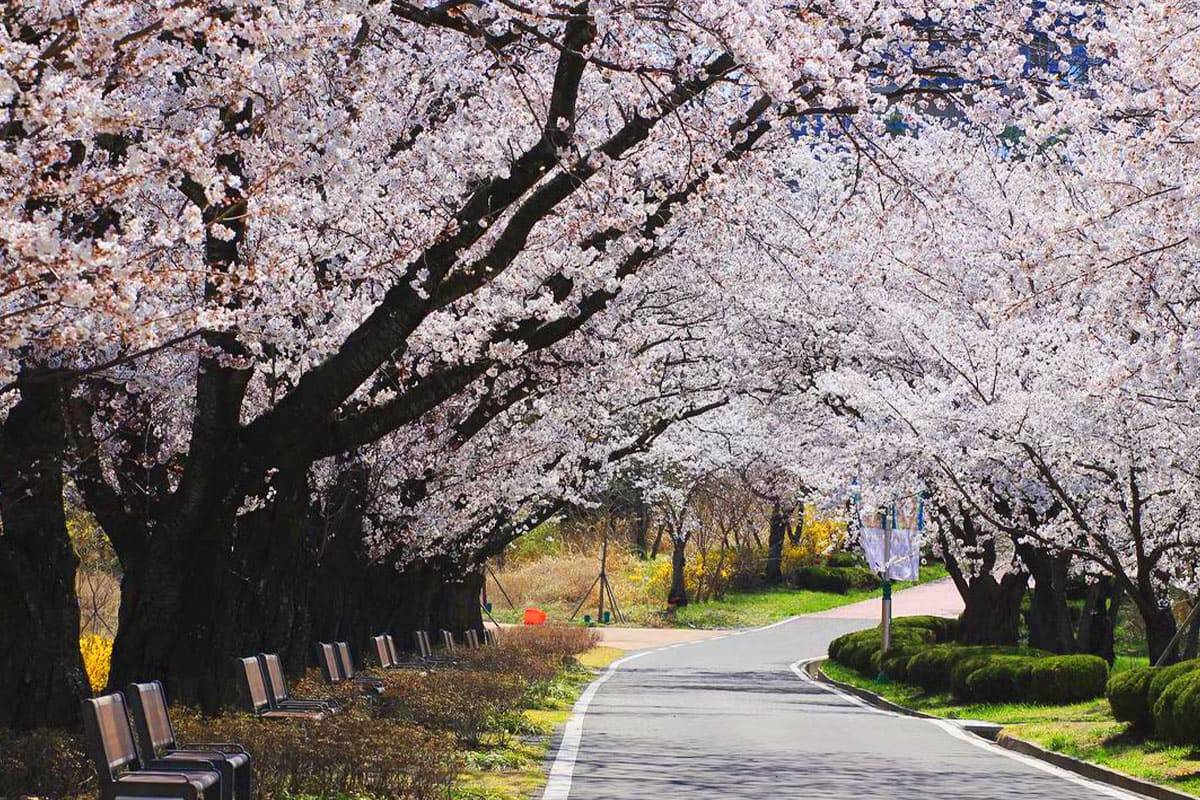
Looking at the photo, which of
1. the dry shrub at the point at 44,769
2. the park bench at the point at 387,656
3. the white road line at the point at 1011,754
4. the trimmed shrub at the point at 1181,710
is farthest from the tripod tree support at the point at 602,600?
the dry shrub at the point at 44,769

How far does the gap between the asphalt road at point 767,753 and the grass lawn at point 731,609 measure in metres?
28.4

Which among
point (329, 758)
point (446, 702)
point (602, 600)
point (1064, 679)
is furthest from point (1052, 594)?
point (602, 600)

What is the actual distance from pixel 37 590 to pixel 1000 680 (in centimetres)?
1603

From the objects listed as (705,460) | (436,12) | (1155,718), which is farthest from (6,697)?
(705,460)

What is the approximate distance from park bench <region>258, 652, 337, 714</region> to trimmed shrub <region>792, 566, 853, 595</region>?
56.0 meters

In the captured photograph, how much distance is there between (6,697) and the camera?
35.8 ft

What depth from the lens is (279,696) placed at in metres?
13.7

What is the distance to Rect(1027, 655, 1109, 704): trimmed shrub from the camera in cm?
2236

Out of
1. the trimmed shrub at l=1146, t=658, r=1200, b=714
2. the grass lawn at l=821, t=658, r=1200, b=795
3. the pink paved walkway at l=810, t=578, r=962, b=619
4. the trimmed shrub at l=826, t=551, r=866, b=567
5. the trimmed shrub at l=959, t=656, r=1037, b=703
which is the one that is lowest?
the grass lawn at l=821, t=658, r=1200, b=795

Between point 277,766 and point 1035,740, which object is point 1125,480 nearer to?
point 1035,740

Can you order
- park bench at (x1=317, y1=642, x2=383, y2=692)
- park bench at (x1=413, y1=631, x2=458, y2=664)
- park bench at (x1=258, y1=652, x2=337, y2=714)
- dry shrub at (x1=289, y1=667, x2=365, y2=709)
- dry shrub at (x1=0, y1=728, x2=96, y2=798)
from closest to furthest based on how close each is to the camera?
dry shrub at (x1=0, y1=728, x2=96, y2=798)
park bench at (x1=258, y1=652, x2=337, y2=714)
dry shrub at (x1=289, y1=667, x2=365, y2=709)
park bench at (x1=317, y1=642, x2=383, y2=692)
park bench at (x1=413, y1=631, x2=458, y2=664)

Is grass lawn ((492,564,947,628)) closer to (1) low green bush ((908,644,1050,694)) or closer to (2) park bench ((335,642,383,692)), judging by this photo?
(1) low green bush ((908,644,1050,694))

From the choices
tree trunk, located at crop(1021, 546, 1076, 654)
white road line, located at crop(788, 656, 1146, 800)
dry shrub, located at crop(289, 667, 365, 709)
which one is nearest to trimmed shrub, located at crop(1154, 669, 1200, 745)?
white road line, located at crop(788, 656, 1146, 800)

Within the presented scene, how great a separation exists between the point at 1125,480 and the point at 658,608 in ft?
134
